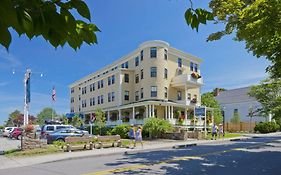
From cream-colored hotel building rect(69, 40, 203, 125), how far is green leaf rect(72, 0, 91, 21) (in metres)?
38.8

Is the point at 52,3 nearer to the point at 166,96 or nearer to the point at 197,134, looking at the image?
the point at 197,134

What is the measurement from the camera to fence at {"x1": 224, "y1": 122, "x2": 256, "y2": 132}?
59959 millimetres

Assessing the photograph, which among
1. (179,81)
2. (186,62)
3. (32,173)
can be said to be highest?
(186,62)

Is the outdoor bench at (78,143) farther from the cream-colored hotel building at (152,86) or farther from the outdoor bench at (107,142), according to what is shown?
the cream-colored hotel building at (152,86)

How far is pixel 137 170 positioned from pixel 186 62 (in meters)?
36.6

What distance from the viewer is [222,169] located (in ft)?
47.0

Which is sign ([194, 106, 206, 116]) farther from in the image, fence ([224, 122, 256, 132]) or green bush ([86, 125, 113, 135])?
fence ([224, 122, 256, 132])

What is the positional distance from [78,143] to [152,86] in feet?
70.4

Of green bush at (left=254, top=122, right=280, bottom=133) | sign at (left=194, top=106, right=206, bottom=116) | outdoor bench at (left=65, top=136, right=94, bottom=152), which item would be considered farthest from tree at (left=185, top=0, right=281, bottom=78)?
→ green bush at (left=254, top=122, right=280, bottom=133)

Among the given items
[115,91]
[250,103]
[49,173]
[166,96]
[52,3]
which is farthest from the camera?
[250,103]

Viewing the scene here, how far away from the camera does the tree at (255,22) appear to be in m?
9.16

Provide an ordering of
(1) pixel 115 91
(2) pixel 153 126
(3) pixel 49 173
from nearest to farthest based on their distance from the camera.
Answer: (3) pixel 49 173, (2) pixel 153 126, (1) pixel 115 91

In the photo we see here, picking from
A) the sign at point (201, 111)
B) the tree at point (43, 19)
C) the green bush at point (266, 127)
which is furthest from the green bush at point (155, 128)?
the tree at point (43, 19)

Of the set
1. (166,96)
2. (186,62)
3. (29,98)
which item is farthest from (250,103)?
(29,98)
